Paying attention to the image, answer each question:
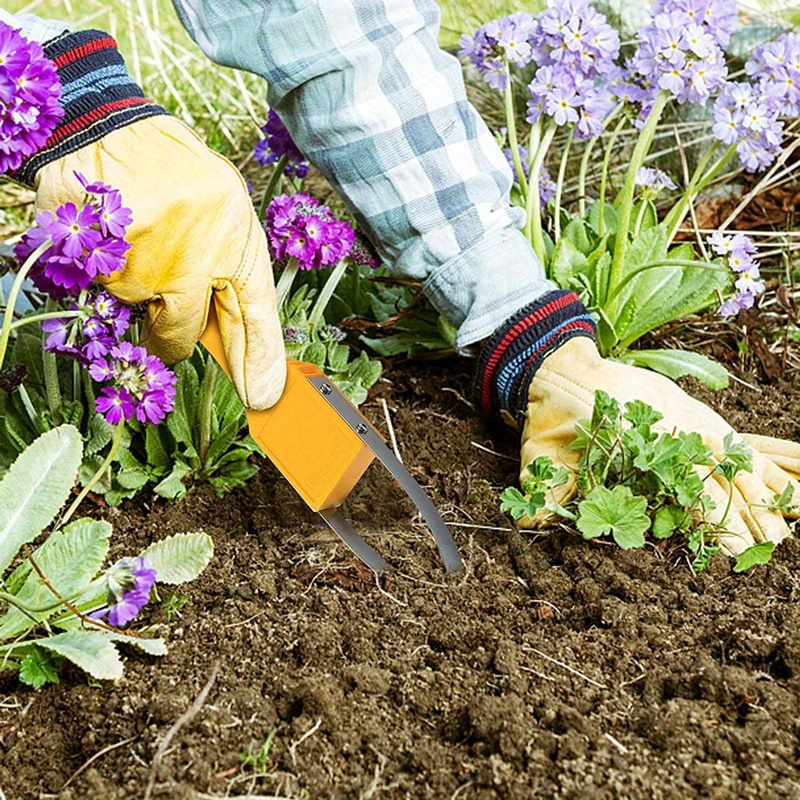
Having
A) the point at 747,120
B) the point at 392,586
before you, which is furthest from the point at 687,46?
the point at 392,586

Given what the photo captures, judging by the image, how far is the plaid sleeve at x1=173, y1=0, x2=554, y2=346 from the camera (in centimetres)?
174

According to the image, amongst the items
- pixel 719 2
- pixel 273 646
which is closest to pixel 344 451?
pixel 273 646

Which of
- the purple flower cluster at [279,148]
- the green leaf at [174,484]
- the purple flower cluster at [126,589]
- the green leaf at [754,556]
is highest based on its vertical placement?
the purple flower cluster at [279,148]

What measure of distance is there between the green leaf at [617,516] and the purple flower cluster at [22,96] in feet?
3.04

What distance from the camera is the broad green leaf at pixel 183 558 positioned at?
1.39 meters

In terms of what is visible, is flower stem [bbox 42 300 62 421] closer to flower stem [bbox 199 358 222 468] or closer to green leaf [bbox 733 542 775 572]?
flower stem [bbox 199 358 222 468]

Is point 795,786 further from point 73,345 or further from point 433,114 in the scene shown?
point 433,114

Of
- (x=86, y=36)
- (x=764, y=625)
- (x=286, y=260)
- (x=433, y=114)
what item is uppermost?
(x=86, y=36)

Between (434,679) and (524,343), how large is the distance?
0.75 m

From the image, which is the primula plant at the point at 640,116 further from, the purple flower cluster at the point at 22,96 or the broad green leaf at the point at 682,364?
the purple flower cluster at the point at 22,96

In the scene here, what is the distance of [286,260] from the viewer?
1.85 metres

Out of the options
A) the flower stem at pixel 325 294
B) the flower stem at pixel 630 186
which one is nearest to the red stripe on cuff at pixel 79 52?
the flower stem at pixel 325 294

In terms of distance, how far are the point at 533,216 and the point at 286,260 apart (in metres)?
0.60

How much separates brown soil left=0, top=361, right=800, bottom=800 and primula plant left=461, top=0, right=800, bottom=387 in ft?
2.11
